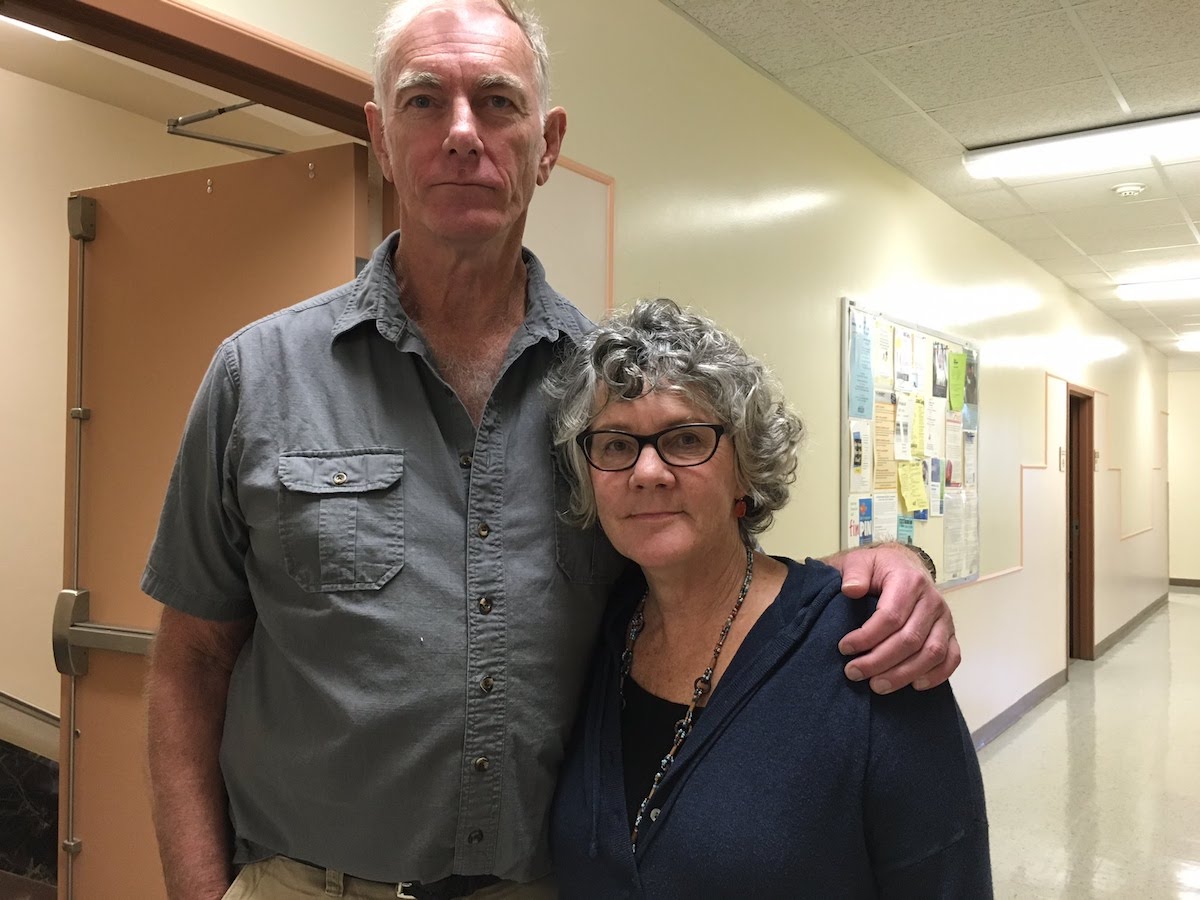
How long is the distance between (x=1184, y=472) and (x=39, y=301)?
13.3m

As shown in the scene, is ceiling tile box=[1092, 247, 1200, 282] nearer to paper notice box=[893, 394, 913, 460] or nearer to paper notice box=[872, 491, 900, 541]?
paper notice box=[893, 394, 913, 460]

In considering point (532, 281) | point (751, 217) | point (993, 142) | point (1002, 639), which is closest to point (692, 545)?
point (532, 281)

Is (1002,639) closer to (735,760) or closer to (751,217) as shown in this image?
(751,217)

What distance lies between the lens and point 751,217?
3.12m

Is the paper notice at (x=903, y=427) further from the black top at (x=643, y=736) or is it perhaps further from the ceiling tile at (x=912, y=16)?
the black top at (x=643, y=736)

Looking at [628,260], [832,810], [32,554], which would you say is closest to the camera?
[832,810]

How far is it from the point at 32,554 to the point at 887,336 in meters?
3.55

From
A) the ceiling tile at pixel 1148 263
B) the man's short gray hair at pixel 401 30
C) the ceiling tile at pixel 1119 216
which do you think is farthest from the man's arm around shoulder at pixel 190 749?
the ceiling tile at pixel 1148 263

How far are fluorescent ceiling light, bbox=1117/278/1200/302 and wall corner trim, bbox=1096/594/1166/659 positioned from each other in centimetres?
298

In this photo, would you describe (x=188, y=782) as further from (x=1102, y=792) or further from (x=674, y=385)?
(x=1102, y=792)

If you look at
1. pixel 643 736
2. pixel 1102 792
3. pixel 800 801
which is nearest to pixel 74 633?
pixel 643 736

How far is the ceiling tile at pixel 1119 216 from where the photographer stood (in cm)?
479

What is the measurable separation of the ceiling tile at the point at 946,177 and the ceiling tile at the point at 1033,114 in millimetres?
224

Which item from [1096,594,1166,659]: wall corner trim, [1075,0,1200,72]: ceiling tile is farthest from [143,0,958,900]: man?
[1096,594,1166,659]: wall corner trim
